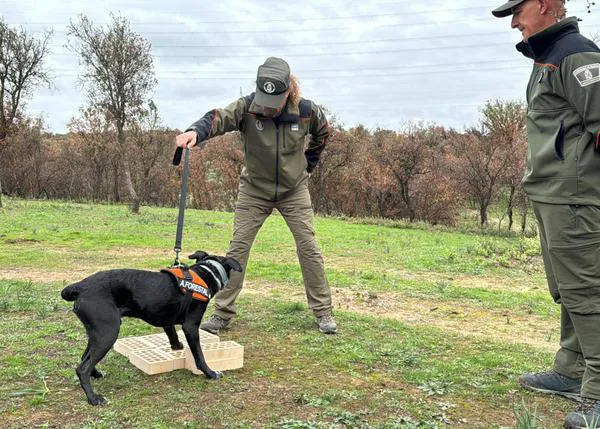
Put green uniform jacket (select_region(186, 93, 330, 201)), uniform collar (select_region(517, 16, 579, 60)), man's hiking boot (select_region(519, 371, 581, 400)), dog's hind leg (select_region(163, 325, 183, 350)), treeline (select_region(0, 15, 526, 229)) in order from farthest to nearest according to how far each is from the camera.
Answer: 1. treeline (select_region(0, 15, 526, 229))
2. green uniform jacket (select_region(186, 93, 330, 201))
3. dog's hind leg (select_region(163, 325, 183, 350))
4. man's hiking boot (select_region(519, 371, 581, 400))
5. uniform collar (select_region(517, 16, 579, 60))

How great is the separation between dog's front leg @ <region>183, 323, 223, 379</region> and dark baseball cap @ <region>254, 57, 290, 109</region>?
203 centimetres

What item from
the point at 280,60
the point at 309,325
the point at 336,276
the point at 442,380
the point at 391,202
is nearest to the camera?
the point at 442,380

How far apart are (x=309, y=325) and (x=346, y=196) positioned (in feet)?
76.3

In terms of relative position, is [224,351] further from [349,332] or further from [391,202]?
[391,202]

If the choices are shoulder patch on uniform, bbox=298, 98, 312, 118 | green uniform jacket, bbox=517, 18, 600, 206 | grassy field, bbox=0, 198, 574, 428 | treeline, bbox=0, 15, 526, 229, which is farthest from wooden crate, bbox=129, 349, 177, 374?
treeline, bbox=0, 15, 526, 229

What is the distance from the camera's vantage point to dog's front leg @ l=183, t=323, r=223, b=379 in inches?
142

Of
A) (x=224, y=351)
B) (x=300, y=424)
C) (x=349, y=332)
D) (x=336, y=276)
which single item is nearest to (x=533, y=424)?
(x=300, y=424)

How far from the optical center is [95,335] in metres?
3.21

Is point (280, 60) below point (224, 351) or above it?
above

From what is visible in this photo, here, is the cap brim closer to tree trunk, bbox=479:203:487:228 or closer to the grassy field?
the grassy field

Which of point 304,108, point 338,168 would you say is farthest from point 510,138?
point 304,108

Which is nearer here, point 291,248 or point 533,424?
point 533,424

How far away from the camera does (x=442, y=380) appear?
147 inches

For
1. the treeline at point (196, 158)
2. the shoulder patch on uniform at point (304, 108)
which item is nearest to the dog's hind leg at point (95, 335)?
the shoulder patch on uniform at point (304, 108)
